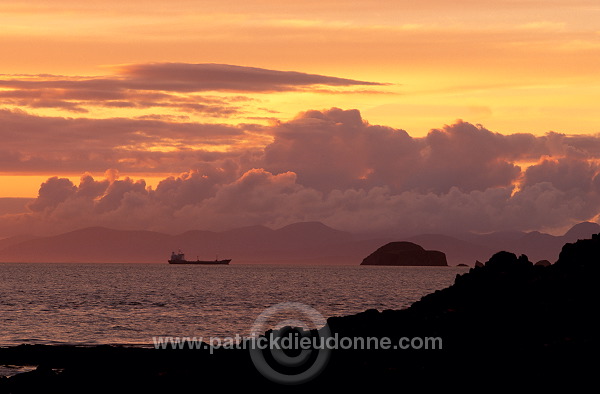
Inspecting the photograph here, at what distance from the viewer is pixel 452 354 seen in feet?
109

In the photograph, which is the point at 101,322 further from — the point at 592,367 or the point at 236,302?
the point at 592,367

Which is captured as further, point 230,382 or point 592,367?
point 230,382

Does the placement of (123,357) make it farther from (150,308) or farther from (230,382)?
(150,308)

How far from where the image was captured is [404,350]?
113 ft

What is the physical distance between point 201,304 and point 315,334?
227 ft

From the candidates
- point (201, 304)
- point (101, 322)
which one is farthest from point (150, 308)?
point (101, 322)

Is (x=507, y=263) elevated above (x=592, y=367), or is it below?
above

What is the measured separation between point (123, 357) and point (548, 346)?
17.8m

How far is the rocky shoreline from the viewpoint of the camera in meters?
30.9

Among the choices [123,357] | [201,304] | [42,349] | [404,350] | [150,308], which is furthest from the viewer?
[201,304]

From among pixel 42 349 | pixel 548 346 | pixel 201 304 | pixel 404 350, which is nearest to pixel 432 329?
pixel 404 350

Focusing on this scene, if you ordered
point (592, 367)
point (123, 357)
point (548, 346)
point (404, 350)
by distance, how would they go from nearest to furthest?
point (592, 367), point (548, 346), point (404, 350), point (123, 357)

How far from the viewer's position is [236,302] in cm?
10981

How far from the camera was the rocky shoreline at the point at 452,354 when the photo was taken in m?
30.9
